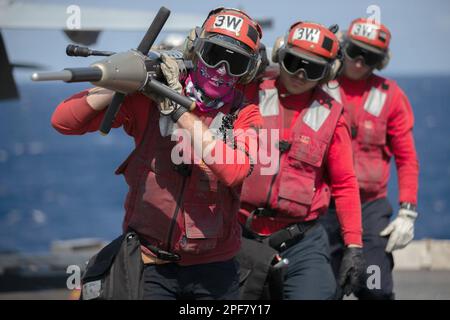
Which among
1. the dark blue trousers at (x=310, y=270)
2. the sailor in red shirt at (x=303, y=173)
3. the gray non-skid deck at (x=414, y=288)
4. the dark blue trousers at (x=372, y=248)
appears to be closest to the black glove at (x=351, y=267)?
the sailor in red shirt at (x=303, y=173)

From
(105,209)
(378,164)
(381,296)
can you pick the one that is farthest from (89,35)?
(105,209)

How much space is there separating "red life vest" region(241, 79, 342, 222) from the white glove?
50.7 inches

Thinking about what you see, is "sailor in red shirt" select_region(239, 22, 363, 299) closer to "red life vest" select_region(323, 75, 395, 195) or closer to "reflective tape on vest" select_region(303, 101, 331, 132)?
"reflective tape on vest" select_region(303, 101, 331, 132)

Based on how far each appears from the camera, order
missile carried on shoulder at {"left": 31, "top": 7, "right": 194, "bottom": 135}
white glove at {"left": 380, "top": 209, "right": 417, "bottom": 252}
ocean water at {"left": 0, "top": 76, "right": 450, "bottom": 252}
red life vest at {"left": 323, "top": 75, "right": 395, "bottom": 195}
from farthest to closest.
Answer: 1. ocean water at {"left": 0, "top": 76, "right": 450, "bottom": 252}
2. red life vest at {"left": 323, "top": 75, "right": 395, "bottom": 195}
3. white glove at {"left": 380, "top": 209, "right": 417, "bottom": 252}
4. missile carried on shoulder at {"left": 31, "top": 7, "right": 194, "bottom": 135}

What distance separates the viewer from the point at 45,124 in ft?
388

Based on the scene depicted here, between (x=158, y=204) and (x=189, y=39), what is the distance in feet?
2.91

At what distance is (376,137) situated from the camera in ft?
25.2

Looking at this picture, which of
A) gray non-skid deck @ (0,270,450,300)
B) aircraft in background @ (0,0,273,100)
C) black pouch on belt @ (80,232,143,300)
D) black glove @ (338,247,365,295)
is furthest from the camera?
aircraft in background @ (0,0,273,100)

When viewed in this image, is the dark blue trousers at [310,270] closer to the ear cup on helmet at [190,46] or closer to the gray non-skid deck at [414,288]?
the ear cup on helmet at [190,46]

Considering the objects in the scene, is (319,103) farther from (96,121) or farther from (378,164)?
(96,121)

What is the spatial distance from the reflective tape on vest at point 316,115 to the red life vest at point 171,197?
5.33 feet

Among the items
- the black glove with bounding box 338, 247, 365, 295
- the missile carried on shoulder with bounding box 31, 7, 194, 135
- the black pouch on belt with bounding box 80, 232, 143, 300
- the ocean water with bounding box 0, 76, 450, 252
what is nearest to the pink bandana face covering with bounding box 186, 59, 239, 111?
the missile carried on shoulder with bounding box 31, 7, 194, 135

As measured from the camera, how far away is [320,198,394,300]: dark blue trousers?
7309 mm

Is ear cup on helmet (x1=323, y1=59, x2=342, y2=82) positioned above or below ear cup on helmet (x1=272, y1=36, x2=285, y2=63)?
below
